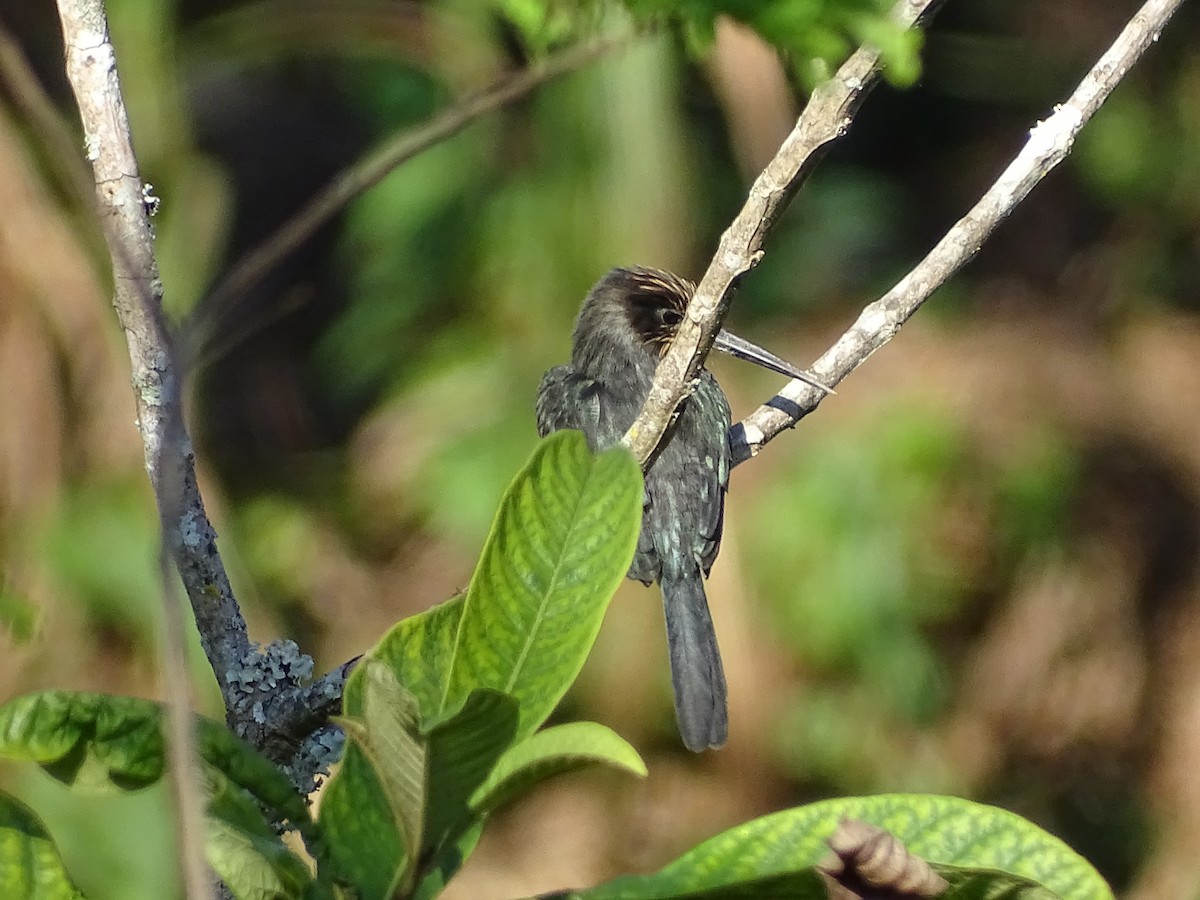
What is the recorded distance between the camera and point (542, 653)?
1388 mm

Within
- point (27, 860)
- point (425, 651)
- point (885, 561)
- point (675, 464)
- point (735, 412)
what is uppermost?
point (735, 412)

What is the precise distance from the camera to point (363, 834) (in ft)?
4.39

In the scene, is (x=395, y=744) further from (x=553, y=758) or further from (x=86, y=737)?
(x=86, y=737)

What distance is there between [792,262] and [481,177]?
1.27m

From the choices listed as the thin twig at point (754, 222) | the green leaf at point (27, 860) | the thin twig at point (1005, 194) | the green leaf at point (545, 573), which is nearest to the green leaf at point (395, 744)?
the green leaf at point (545, 573)

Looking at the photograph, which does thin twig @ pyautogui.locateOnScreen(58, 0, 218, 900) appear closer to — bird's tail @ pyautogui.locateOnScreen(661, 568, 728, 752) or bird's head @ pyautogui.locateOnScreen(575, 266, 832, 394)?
bird's tail @ pyautogui.locateOnScreen(661, 568, 728, 752)

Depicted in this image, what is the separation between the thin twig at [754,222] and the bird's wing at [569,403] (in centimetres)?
117

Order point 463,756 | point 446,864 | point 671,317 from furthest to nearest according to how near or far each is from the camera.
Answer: point 671,317, point 446,864, point 463,756

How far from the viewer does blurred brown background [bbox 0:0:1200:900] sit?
466cm

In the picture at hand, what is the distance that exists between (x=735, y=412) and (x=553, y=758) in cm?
373

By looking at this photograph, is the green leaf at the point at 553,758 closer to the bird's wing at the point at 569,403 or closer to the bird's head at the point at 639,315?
the bird's wing at the point at 569,403

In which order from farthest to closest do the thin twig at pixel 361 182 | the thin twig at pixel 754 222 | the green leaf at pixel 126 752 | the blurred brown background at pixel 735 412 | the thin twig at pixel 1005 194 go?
the blurred brown background at pixel 735 412 < the thin twig at pixel 1005 194 < the thin twig at pixel 754 222 < the green leaf at pixel 126 752 < the thin twig at pixel 361 182

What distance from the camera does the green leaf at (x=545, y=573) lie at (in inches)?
54.2

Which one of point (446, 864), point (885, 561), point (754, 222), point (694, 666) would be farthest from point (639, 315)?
point (446, 864)
